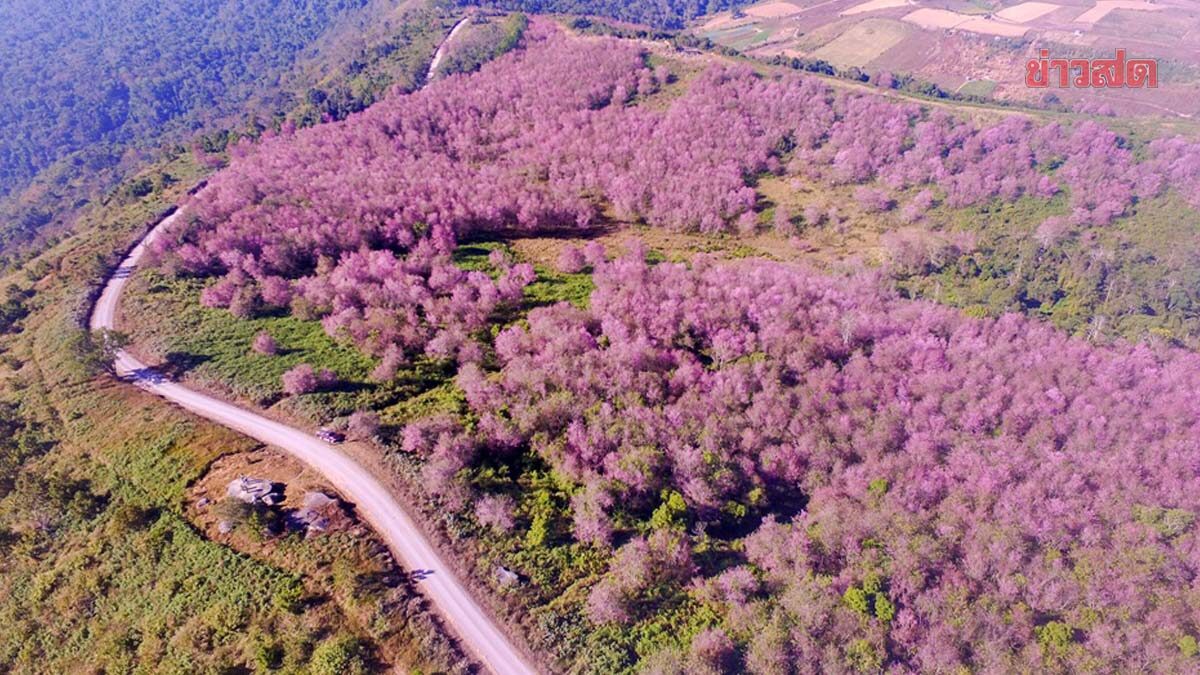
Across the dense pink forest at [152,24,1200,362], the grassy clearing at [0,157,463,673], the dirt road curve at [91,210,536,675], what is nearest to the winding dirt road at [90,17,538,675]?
the dirt road curve at [91,210,536,675]

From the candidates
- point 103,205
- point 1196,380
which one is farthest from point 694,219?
point 103,205

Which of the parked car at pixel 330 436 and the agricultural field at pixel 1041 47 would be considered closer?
the parked car at pixel 330 436

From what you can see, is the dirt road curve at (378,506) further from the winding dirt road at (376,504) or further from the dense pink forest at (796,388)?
the dense pink forest at (796,388)

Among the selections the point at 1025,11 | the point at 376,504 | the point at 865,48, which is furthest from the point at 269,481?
the point at 1025,11

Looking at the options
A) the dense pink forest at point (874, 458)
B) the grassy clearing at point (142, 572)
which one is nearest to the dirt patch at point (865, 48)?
the dense pink forest at point (874, 458)

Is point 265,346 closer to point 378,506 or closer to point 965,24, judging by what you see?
point 378,506

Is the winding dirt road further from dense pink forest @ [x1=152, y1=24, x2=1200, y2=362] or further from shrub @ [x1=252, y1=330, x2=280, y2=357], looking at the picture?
dense pink forest @ [x1=152, y1=24, x2=1200, y2=362]
